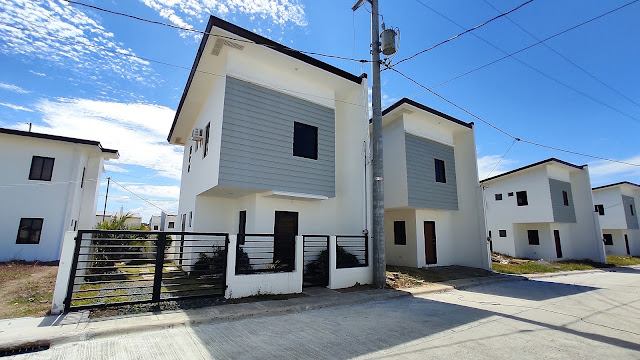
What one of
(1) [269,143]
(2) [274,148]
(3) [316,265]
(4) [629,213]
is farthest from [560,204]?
(1) [269,143]

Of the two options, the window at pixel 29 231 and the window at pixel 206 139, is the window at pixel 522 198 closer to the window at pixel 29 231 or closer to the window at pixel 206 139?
the window at pixel 206 139

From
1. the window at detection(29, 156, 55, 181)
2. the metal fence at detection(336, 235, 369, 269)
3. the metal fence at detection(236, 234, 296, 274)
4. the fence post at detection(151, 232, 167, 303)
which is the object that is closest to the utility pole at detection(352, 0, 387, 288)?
the metal fence at detection(336, 235, 369, 269)

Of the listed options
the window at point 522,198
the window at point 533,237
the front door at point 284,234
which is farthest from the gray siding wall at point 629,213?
the front door at point 284,234

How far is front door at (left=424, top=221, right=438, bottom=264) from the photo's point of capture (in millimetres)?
14328

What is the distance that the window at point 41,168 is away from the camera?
1387 centimetres

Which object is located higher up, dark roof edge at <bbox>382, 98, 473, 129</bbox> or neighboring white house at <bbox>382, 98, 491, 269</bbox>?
dark roof edge at <bbox>382, 98, 473, 129</bbox>

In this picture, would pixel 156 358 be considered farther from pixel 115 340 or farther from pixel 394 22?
pixel 394 22

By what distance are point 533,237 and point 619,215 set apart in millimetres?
11833

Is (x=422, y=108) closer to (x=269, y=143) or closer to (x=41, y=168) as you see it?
(x=269, y=143)

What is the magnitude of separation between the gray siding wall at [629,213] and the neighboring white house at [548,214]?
32.9ft

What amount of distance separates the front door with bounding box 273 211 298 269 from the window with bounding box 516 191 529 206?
1891 cm

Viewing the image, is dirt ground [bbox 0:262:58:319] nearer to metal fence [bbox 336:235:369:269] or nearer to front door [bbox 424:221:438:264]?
metal fence [bbox 336:235:369:269]

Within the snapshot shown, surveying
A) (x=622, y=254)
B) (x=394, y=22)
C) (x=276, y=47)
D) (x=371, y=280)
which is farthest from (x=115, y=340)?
(x=622, y=254)

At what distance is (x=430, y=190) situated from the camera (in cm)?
1373
